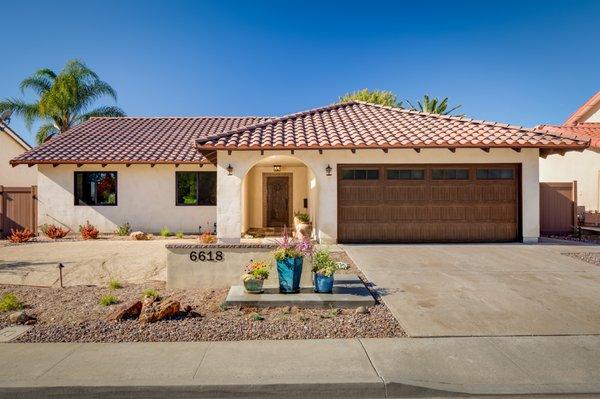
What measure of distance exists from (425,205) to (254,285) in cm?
768

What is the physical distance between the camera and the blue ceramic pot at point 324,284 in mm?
6531

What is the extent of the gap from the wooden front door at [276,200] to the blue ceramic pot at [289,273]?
1100cm

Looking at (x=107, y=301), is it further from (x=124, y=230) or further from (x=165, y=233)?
(x=124, y=230)

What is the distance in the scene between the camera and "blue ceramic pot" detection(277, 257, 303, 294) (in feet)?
21.3

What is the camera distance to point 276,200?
693 inches

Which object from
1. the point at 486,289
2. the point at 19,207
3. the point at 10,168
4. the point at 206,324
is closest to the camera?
the point at 206,324

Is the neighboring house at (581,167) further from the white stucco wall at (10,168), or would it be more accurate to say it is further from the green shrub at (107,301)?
the white stucco wall at (10,168)

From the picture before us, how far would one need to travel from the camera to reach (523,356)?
4.42m

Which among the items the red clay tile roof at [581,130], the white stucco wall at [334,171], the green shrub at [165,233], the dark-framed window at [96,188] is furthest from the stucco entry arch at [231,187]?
the red clay tile roof at [581,130]

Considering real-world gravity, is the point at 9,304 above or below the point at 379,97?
below

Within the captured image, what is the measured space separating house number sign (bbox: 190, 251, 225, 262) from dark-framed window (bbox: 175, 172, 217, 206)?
8.63 m

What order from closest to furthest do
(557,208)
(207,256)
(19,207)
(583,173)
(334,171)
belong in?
(207,256)
(334,171)
(557,208)
(19,207)
(583,173)

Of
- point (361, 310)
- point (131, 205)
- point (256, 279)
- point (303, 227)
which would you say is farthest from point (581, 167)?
point (131, 205)

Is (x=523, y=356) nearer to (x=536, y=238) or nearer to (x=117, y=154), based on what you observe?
(x=536, y=238)
